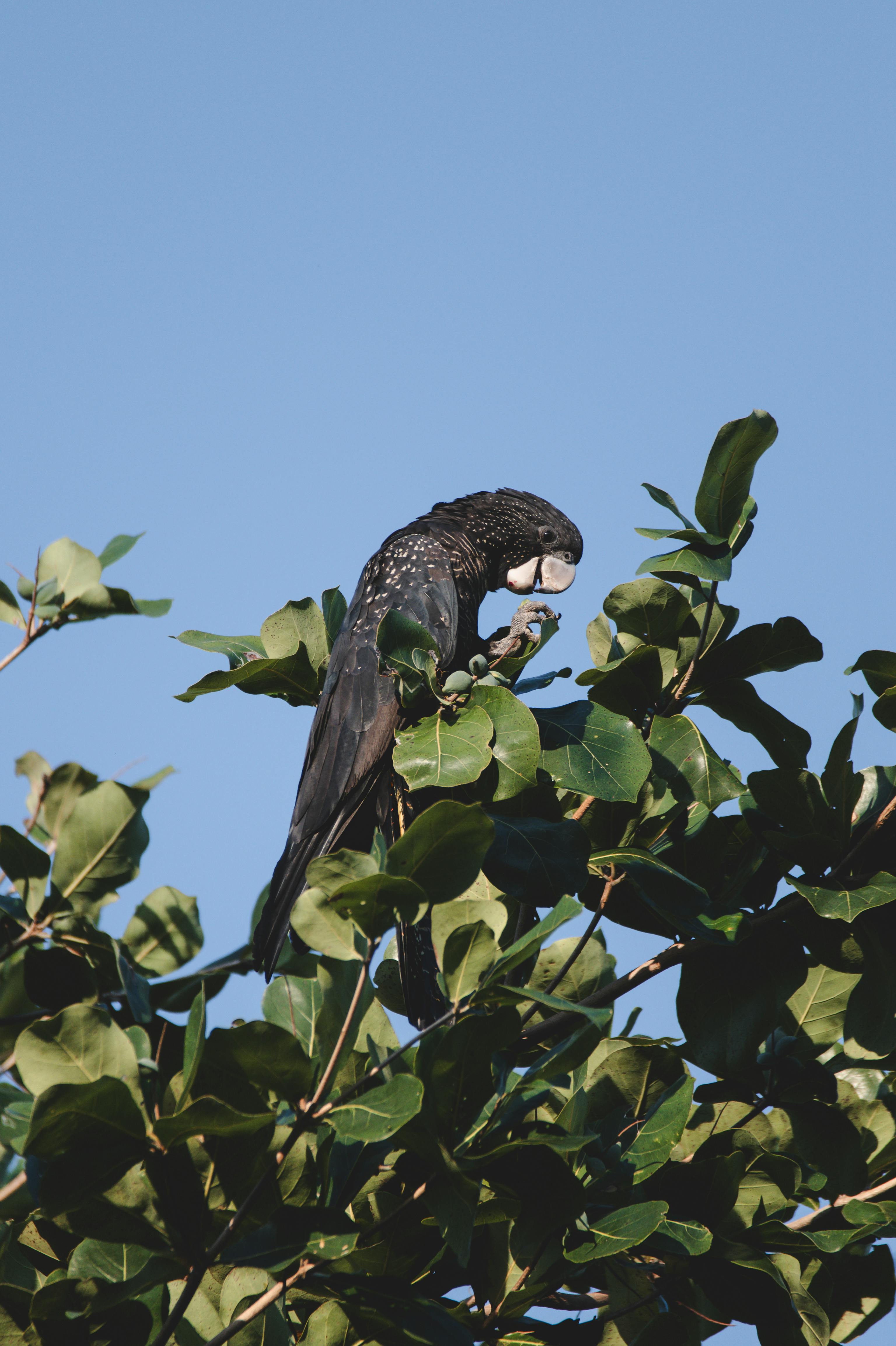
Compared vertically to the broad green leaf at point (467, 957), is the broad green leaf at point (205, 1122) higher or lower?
lower

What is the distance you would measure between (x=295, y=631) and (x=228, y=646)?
22 centimetres

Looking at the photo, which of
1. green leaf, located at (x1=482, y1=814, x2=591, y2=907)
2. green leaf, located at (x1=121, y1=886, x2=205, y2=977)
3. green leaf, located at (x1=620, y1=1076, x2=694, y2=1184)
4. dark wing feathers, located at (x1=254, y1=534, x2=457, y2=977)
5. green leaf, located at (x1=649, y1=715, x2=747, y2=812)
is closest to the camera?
green leaf, located at (x1=121, y1=886, x2=205, y2=977)

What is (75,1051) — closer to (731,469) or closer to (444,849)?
(444,849)

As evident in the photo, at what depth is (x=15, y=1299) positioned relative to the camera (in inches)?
63.1

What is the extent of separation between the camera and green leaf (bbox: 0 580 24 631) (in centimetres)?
164

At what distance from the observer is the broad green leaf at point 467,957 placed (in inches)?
59.3

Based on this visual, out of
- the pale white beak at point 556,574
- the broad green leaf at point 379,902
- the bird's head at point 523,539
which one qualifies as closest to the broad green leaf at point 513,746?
the broad green leaf at point 379,902

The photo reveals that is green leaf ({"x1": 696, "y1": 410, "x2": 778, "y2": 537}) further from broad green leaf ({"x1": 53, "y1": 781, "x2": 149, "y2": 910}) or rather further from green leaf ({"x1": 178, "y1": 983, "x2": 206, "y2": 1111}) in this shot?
green leaf ({"x1": 178, "y1": 983, "x2": 206, "y2": 1111})

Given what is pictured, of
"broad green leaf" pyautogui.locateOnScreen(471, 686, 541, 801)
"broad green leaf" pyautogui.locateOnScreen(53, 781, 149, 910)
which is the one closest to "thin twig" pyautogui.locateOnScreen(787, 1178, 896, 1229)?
"broad green leaf" pyautogui.locateOnScreen(471, 686, 541, 801)

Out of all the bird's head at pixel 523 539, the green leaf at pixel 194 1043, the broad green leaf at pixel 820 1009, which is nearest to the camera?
the green leaf at pixel 194 1043

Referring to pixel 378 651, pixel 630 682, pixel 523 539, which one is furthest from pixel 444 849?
pixel 523 539

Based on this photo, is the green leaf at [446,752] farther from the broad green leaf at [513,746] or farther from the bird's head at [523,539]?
the bird's head at [523,539]

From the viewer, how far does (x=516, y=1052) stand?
6.57 ft

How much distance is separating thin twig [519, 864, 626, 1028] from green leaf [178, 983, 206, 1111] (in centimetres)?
88
